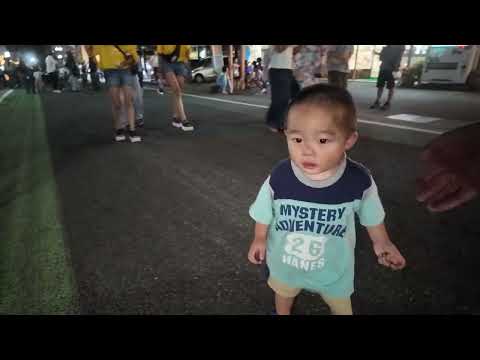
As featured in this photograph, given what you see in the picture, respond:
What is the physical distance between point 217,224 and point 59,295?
0.99 meters

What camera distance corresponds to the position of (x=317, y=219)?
109 cm

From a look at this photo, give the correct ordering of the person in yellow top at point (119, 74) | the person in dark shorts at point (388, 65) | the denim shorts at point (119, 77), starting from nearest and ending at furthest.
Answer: the person in yellow top at point (119, 74)
the denim shorts at point (119, 77)
the person in dark shorts at point (388, 65)

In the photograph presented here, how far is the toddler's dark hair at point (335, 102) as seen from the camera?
0.95 meters

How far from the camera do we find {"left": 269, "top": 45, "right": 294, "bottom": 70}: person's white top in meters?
4.12

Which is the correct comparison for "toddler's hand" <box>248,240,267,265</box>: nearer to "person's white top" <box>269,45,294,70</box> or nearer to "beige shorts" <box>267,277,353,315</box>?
"beige shorts" <box>267,277,353,315</box>

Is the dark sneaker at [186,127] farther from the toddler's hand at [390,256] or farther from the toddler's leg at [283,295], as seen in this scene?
the toddler's hand at [390,256]

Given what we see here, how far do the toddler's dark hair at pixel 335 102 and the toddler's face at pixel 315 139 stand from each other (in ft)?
0.05

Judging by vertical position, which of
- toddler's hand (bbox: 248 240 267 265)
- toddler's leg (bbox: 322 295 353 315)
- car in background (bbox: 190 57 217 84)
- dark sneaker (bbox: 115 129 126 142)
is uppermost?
toddler's hand (bbox: 248 240 267 265)

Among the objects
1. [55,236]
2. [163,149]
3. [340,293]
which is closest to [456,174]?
[340,293]

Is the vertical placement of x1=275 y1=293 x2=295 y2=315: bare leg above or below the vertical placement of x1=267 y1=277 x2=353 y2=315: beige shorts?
below

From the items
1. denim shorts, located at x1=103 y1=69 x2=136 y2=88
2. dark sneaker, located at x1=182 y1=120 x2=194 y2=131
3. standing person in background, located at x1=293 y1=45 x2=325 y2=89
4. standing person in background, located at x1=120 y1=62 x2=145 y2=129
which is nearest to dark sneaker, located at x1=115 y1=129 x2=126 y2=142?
standing person in background, located at x1=120 y1=62 x2=145 y2=129

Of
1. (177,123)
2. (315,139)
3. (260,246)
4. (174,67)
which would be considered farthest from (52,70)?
(315,139)

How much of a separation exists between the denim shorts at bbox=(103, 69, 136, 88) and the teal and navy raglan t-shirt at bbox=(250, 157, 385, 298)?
12.0 ft

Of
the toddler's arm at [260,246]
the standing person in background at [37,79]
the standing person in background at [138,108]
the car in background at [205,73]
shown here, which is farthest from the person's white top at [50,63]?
the toddler's arm at [260,246]
